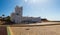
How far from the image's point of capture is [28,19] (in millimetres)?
14406

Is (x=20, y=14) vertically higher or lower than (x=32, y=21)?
higher

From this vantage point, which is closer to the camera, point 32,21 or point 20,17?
point 20,17

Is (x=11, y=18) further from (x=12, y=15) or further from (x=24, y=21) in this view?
(x=24, y=21)

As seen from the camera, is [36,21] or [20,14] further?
[36,21]

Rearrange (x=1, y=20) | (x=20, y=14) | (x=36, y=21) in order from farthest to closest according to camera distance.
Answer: (x=36, y=21) < (x=20, y=14) < (x=1, y=20)

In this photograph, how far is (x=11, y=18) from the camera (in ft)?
46.2

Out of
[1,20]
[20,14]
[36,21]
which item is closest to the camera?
[1,20]

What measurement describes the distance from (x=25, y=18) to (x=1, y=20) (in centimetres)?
266

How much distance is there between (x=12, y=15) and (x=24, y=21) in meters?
1.54

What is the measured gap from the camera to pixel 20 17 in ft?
46.2

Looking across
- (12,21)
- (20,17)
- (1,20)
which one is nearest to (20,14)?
Result: (20,17)

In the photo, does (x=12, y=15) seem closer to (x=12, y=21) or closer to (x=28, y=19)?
(x=12, y=21)

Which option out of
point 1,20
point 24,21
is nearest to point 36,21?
point 24,21

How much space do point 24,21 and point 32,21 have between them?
136 centimetres
